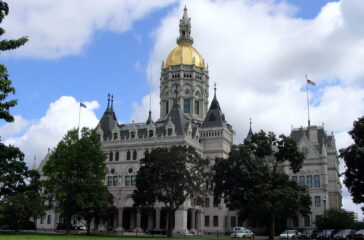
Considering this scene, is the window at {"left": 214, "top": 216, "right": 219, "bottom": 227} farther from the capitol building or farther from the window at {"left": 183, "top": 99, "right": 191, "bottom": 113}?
the window at {"left": 183, "top": 99, "right": 191, "bottom": 113}

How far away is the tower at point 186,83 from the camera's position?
116688 millimetres

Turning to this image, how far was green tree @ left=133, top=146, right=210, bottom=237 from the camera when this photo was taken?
63.5 m

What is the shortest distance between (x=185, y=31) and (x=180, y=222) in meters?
61.3

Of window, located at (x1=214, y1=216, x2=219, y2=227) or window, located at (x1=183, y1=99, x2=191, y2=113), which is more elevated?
window, located at (x1=183, y1=99, x2=191, y2=113)

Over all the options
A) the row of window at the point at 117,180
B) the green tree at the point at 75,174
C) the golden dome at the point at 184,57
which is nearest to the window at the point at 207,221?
the row of window at the point at 117,180

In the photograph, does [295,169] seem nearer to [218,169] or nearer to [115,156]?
[218,169]

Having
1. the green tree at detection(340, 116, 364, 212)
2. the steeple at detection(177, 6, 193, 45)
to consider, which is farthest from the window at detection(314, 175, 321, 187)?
the steeple at detection(177, 6, 193, 45)

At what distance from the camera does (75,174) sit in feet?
217

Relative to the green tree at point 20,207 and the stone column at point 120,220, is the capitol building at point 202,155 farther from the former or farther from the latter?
the green tree at point 20,207

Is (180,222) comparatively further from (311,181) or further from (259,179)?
Result: (259,179)

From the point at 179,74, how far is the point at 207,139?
85.2 feet

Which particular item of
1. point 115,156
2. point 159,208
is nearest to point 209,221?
point 159,208

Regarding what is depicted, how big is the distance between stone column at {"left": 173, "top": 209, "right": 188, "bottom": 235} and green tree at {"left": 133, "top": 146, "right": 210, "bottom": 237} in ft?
68.9

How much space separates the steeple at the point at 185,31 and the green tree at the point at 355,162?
81316 millimetres
